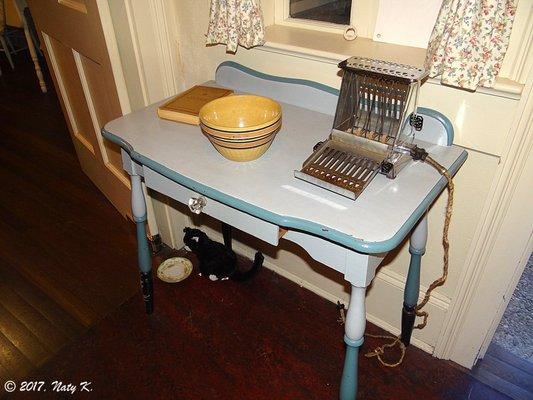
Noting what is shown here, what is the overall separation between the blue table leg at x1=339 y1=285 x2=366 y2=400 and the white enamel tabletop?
0.18 m

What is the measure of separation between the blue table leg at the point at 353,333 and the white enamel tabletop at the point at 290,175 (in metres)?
0.18

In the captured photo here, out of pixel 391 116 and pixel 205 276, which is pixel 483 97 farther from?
pixel 205 276

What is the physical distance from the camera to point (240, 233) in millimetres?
2000

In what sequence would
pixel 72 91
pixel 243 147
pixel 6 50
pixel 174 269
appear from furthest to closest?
pixel 6 50
pixel 72 91
pixel 174 269
pixel 243 147

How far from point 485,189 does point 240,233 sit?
1074 millimetres

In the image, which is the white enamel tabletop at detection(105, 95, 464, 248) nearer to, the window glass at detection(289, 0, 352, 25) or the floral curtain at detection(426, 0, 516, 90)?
the floral curtain at detection(426, 0, 516, 90)

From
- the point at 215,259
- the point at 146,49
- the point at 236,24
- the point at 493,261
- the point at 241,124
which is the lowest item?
the point at 215,259

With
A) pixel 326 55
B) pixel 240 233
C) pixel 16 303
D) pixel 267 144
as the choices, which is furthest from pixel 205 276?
pixel 326 55

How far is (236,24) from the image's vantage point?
4.56 feet

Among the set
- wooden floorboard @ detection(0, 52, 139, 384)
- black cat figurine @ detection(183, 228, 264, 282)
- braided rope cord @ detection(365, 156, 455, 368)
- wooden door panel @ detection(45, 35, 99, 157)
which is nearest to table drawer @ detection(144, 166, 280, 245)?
braided rope cord @ detection(365, 156, 455, 368)

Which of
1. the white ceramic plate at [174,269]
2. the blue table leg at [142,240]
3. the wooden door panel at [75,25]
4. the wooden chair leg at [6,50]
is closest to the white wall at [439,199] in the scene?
the white ceramic plate at [174,269]

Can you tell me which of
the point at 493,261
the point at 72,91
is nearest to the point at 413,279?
the point at 493,261

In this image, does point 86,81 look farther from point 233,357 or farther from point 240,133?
point 233,357

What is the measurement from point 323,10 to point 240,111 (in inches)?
21.0
